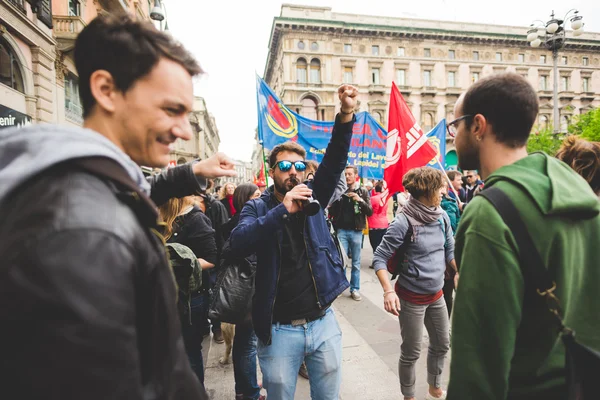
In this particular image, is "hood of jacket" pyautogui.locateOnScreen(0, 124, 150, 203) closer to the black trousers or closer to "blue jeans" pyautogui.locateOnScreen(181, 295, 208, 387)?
"blue jeans" pyautogui.locateOnScreen(181, 295, 208, 387)

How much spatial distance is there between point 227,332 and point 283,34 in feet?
114

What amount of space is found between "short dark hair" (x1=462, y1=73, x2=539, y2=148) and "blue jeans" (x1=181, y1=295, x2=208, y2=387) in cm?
251

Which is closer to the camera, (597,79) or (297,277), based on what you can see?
(297,277)

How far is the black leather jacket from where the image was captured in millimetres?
547

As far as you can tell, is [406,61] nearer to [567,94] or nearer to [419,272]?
[567,94]

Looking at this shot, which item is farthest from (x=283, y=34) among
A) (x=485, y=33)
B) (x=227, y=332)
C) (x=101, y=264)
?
(x=101, y=264)

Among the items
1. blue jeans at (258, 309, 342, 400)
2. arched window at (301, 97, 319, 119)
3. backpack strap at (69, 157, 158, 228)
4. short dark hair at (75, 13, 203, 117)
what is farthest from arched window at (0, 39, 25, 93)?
arched window at (301, 97, 319, 119)

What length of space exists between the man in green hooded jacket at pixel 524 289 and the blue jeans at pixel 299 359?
0.96m

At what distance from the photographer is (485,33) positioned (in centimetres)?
3762

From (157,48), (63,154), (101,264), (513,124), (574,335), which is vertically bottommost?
(574,335)

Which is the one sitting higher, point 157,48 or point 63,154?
point 157,48

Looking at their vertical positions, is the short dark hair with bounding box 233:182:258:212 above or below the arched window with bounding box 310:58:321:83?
below

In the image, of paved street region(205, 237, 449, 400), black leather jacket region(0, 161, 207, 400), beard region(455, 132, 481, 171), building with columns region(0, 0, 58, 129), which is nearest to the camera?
black leather jacket region(0, 161, 207, 400)

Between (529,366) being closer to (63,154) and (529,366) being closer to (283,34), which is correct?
(63,154)
